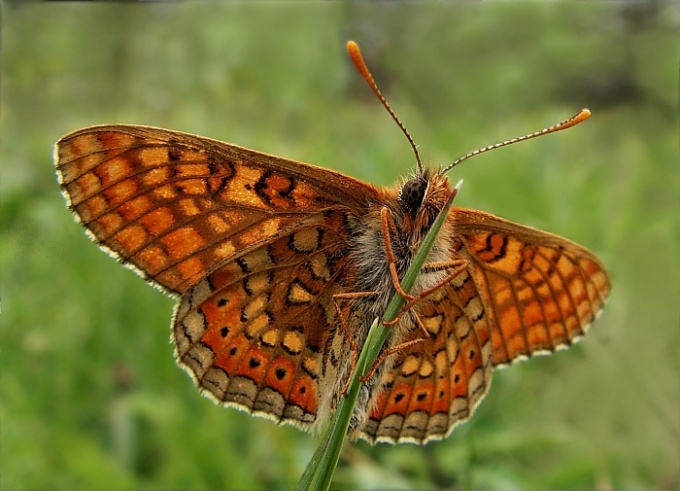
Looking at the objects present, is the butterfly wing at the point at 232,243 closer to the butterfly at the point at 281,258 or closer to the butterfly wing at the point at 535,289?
the butterfly at the point at 281,258

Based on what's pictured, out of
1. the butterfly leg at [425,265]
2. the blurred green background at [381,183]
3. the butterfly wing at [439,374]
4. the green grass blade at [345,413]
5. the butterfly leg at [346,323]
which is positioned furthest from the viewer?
the blurred green background at [381,183]

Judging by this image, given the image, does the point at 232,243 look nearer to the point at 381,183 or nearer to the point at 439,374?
the point at 439,374

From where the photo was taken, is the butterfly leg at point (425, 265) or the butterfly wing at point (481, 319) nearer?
the butterfly leg at point (425, 265)

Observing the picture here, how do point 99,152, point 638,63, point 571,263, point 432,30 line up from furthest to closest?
point 432,30
point 638,63
point 571,263
point 99,152

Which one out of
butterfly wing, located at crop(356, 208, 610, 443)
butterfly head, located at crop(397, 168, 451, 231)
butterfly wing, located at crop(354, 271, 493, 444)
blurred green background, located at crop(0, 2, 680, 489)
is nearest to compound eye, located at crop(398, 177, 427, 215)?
butterfly head, located at crop(397, 168, 451, 231)

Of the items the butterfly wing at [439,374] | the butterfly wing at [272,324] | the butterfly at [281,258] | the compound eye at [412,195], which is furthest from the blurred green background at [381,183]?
the compound eye at [412,195]

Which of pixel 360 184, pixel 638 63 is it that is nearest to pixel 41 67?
pixel 360 184

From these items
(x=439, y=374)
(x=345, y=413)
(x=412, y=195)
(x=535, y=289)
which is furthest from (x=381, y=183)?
(x=345, y=413)

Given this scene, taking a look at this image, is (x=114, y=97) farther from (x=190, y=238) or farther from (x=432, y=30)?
(x=190, y=238)
